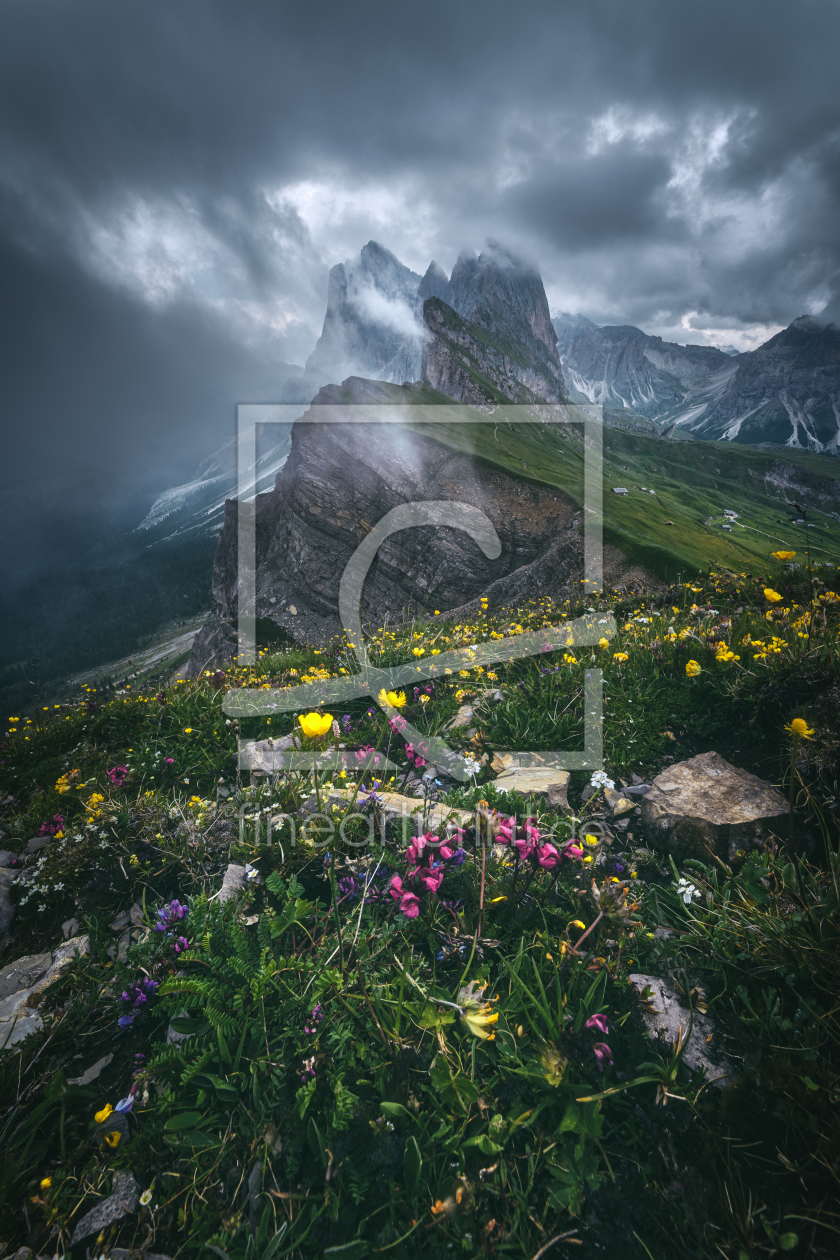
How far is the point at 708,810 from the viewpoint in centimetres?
323

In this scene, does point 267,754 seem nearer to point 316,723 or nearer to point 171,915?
point 316,723

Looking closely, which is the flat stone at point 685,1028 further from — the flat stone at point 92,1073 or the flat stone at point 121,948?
the flat stone at point 121,948

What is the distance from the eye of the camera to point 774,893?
2564mm

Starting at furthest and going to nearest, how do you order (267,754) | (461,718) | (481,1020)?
1. (461,718)
2. (267,754)
3. (481,1020)

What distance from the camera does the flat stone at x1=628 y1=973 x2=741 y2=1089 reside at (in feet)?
6.72

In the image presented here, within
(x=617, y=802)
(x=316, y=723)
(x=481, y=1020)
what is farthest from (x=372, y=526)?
(x=481, y=1020)

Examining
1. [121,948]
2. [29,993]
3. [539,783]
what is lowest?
[29,993]

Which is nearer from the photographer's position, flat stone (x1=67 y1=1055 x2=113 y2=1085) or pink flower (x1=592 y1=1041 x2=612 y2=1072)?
pink flower (x1=592 y1=1041 x2=612 y2=1072)

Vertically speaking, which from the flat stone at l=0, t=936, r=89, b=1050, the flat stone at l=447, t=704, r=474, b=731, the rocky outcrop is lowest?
the flat stone at l=0, t=936, r=89, b=1050

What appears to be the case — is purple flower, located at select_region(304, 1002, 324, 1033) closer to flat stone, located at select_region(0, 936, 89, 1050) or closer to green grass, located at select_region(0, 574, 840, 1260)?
green grass, located at select_region(0, 574, 840, 1260)

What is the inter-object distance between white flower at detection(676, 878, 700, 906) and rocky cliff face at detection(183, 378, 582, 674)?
133 ft

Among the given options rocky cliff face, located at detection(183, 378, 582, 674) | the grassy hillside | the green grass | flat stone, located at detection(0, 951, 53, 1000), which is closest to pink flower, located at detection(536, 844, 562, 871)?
the green grass

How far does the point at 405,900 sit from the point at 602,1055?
3.57 ft

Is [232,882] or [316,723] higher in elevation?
[316,723]
